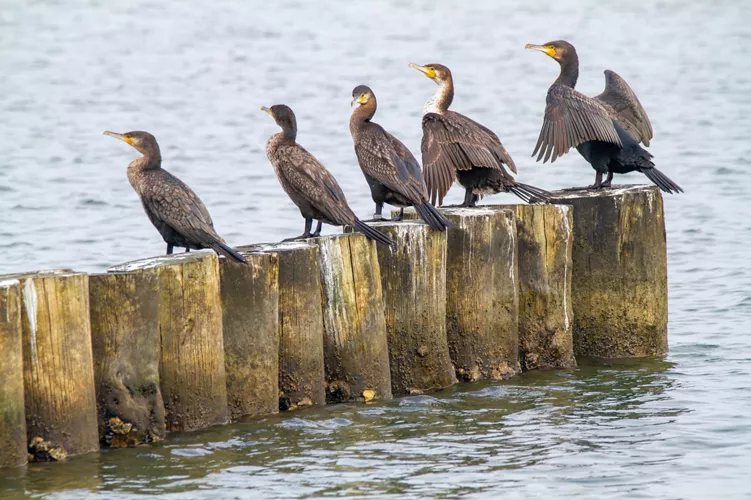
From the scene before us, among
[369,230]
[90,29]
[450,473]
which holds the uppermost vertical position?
[90,29]

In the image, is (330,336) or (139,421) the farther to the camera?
(330,336)

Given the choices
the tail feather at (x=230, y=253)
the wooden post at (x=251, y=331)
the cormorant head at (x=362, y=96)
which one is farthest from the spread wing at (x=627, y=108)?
the tail feather at (x=230, y=253)

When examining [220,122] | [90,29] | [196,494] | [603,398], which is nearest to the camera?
[196,494]

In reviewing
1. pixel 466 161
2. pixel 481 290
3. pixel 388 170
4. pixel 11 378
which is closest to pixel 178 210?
pixel 388 170

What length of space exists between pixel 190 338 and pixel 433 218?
5.97 feet

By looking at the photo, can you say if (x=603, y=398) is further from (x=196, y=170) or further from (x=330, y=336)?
(x=196, y=170)

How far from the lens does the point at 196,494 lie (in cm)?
646

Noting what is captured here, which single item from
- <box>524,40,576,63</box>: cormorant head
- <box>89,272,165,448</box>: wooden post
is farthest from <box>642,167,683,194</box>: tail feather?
<box>89,272,165,448</box>: wooden post

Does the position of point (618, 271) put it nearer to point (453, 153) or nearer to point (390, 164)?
point (453, 153)

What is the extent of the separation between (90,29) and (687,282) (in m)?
27.2

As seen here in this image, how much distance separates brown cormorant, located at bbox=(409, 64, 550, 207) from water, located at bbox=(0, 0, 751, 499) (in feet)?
4.46

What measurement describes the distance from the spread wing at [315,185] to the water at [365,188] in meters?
1.21

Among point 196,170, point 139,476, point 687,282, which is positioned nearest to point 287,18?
point 196,170

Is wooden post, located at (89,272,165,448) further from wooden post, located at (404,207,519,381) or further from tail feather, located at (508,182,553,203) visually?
tail feather, located at (508,182,553,203)
